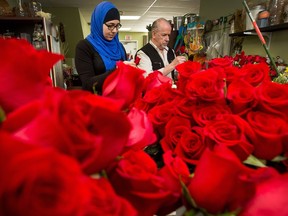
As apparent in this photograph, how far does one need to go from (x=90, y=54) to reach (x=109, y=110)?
1.42 m

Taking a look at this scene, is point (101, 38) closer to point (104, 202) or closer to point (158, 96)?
point (158, 96)

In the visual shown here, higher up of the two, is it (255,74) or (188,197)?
(255,74)

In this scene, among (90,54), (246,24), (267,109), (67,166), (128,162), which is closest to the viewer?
(67,166)

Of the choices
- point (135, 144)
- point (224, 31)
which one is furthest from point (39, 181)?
point (224, 31)

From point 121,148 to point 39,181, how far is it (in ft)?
0.32

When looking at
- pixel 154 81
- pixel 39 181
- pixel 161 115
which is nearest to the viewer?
pixel 39 181

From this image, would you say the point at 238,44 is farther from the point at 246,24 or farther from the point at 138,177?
the point at 138,177

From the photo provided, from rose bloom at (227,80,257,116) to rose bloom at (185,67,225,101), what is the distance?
0.02 m

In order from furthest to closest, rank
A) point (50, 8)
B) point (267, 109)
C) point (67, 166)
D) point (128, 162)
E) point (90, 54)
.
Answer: point (50, 8) → point (90, 54) → point (267, 109) → point (128, 162) → point (67, 166)

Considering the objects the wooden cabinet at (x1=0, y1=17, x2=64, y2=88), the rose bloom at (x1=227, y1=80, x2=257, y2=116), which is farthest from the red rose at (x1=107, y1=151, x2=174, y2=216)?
the wooden cabinet at (x1=0, y1=17, x2=64, y2=88)

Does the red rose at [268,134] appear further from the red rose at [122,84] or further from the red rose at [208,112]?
the red rose at [122,84]

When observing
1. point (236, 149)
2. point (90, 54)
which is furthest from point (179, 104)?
point (90, 54)

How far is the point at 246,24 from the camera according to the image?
8.88 ft

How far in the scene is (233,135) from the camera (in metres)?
0.37
